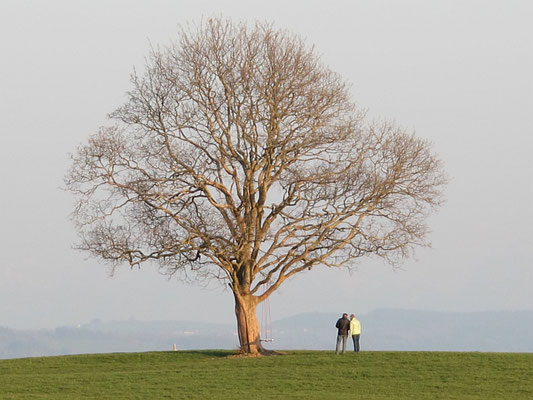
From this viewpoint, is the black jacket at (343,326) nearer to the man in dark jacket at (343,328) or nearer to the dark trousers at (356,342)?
the man in dark jacket at (343,328)

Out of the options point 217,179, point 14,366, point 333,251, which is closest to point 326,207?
point 333,251

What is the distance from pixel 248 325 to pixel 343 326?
261 inches

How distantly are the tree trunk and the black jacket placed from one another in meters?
5.88

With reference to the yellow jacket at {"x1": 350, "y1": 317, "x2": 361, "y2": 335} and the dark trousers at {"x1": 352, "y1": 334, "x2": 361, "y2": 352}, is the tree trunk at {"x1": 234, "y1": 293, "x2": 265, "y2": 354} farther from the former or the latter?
the yellow jacket at {"x1": 350, "y1": 317, "x2": 361, "y2": 335}

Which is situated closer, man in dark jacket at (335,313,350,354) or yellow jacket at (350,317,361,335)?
man in dark jacket at (335,313,350,354)

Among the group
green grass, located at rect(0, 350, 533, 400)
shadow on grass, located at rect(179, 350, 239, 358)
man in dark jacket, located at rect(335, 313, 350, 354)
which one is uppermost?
man in dark jacket, located at rect(335, 313, 350, 354)

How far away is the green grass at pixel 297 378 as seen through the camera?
37.0m

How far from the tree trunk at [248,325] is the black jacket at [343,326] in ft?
19.3

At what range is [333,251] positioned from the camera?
2082 inches

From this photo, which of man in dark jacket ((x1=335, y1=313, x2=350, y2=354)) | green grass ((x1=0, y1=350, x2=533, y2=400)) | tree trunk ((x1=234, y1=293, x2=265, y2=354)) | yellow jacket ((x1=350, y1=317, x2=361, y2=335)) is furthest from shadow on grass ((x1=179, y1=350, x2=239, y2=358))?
yellow jacket ((x1=350, y1=317, x2=361, y2=335))

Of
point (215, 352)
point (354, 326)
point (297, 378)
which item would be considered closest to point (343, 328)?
point (354, 326)

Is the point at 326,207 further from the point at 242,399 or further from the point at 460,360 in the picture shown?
the point at 242,399

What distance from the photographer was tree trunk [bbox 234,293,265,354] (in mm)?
52594

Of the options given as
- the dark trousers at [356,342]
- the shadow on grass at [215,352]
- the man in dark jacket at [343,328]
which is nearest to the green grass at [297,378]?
the man in dark jacket at [343,328]
